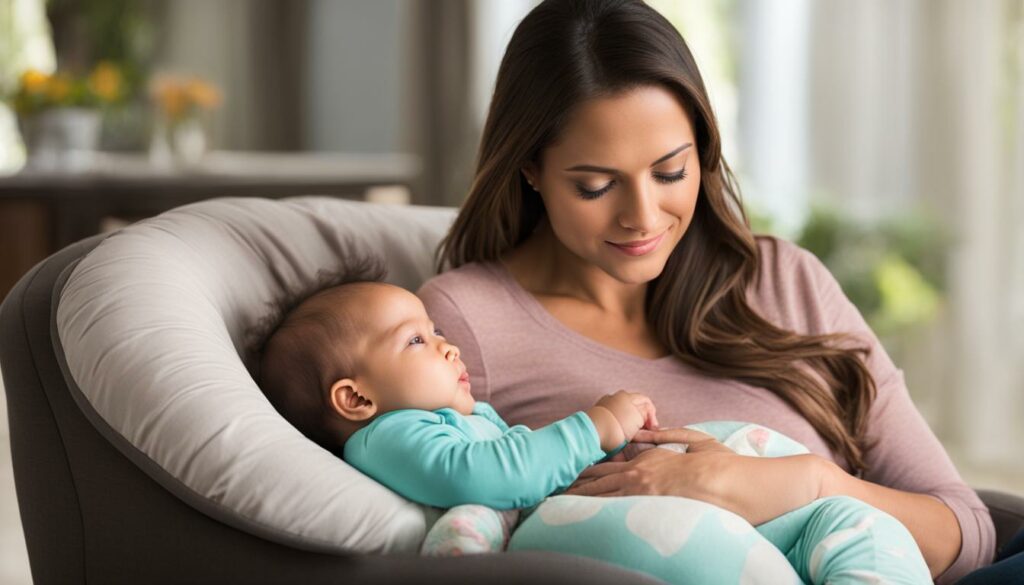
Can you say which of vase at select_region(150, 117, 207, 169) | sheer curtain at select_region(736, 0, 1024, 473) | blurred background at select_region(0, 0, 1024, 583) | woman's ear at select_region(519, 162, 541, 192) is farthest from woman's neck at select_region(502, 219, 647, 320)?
vase at select_region(150, 117, 207, 169)

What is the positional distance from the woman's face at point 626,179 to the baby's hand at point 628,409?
0.24 metres

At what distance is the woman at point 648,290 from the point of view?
177 centimetres

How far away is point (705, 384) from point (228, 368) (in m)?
0.75

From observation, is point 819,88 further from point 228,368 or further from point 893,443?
point 228,368

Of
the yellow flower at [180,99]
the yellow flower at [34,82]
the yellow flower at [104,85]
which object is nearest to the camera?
the yellow flower at [34,82]

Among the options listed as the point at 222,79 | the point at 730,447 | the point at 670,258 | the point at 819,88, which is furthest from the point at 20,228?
the point at 730,447

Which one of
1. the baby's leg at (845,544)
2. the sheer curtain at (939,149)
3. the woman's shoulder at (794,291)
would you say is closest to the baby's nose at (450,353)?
the baby's leg at (845,544)

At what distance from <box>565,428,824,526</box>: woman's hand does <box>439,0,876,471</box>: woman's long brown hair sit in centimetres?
33

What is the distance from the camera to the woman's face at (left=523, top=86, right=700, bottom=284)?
5.74ft

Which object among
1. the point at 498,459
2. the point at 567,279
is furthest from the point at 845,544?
the point at 567,279

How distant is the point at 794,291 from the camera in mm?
1994

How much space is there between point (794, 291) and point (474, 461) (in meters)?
0.75

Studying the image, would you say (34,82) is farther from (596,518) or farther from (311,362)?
(596,518)

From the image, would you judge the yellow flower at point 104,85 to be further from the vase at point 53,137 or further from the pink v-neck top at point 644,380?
the pink v-neck top at point 644,380
